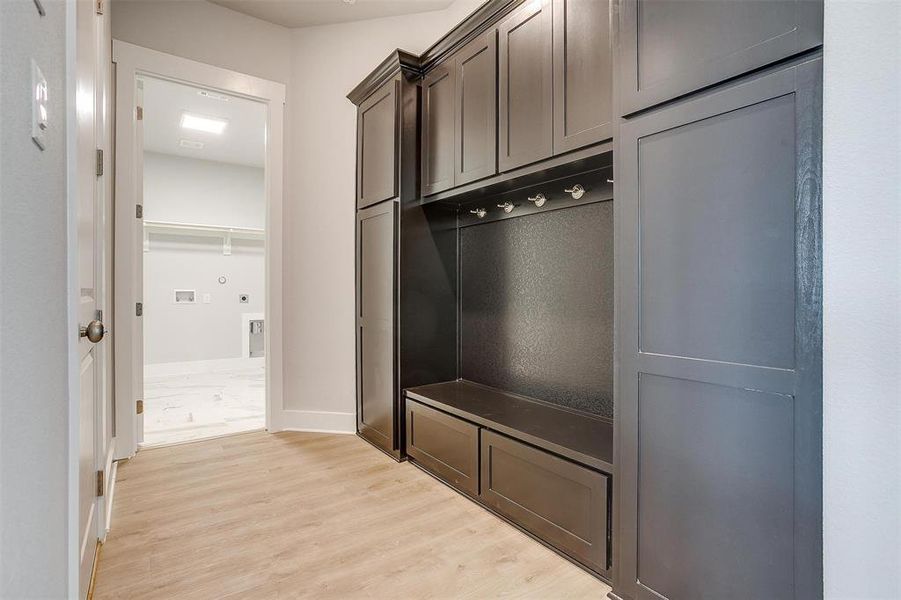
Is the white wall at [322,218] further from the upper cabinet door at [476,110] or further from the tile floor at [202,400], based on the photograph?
the upper cabinet door at [476,110]

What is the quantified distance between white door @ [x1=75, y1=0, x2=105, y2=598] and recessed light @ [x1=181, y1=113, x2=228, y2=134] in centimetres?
287

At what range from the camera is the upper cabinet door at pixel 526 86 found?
6.54ft

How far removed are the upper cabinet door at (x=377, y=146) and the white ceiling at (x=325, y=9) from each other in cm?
69

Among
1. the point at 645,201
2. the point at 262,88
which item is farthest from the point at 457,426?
the point at 262,88

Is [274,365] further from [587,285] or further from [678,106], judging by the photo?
[678,106]

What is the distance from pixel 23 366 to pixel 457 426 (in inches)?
76.2

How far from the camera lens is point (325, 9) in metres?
3.27

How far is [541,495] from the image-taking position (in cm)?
192

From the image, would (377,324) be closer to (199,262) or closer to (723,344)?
(723,344)

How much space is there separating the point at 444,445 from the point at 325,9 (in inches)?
124

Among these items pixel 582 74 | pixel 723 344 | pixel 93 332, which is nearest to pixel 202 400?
pixel 93 332

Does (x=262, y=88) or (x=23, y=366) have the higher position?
(x=262, y=88)

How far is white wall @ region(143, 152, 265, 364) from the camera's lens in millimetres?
5688

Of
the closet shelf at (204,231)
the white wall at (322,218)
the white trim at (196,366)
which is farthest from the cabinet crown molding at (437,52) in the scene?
the white trim at (196,366)
